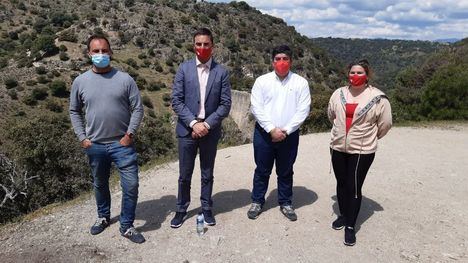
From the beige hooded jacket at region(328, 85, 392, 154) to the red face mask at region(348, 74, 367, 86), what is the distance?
12 cm

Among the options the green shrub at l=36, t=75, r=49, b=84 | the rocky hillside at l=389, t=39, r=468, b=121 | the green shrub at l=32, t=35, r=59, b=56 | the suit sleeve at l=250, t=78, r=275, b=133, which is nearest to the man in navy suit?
the suit sleeve at l=250, t=78, r=275, b=133

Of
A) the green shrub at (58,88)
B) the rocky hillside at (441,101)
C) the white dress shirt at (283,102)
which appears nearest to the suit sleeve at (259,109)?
the white dress shirt at (283,102)

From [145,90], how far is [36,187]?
30.6 m

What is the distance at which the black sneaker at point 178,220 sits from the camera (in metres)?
4.38

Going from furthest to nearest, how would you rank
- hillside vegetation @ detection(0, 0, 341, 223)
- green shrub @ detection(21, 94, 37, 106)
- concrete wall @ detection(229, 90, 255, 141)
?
hillside vegetation @ detection(0, 0, 341, 223)
green shrub @ detection(21, 94, 37, 106)
concrete wall @ detection(229, 90, 255, 141)

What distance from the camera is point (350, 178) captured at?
4051 millimetres

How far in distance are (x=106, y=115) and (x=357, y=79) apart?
2.40 meters

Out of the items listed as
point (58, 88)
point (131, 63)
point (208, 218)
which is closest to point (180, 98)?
point (208, 218)

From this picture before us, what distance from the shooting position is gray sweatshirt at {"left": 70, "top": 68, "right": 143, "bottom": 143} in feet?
12.3

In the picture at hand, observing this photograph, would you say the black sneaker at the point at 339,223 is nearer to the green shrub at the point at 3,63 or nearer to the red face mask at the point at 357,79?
the red face mask at the point at 357,79

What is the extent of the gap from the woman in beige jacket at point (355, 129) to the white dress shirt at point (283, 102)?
13.0 inches

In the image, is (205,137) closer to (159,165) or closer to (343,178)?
(343,178)

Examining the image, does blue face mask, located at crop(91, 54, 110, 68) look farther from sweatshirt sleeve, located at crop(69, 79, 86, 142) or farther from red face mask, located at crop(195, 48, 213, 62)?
red face mask, located at crop(195, 48, 213, 62)

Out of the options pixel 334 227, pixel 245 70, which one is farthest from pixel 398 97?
pixel 245 70
